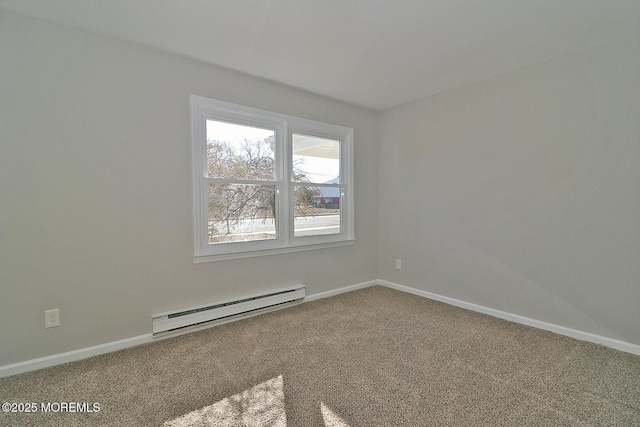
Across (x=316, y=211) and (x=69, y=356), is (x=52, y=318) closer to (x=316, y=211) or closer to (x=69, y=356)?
(x=69, y=356)

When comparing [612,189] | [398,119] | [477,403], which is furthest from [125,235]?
[612,189]

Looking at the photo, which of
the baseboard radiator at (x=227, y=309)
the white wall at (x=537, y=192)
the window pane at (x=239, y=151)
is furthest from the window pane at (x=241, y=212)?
the white wall at (x=537, y=192)

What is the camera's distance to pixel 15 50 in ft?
6.67

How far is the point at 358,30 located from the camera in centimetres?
223

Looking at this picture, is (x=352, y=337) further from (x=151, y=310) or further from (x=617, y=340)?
(x=617, y=340)

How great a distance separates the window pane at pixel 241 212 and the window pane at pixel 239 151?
134 mm

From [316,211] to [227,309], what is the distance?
4.96 feet

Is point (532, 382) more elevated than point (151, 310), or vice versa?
point (151, 310)

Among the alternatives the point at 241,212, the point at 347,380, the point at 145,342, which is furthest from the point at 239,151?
the point at 347,380

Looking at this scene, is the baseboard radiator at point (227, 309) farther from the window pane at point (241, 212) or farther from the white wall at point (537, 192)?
the white wall at point (537, 192)

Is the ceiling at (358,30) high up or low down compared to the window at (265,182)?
up

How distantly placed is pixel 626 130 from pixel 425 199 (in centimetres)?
182

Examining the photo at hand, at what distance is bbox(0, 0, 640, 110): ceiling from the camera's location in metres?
1.97

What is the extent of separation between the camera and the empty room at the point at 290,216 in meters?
1.91
